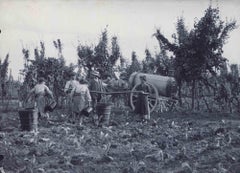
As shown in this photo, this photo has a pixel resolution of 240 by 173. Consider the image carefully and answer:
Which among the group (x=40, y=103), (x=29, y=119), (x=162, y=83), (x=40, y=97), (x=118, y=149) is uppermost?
(x=162, y=83)

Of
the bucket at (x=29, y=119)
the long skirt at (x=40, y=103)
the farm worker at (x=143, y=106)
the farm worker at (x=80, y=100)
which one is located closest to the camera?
the bucket at (x=29, y=119)

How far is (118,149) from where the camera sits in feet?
25.1

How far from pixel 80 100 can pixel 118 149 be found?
3682 millimetres

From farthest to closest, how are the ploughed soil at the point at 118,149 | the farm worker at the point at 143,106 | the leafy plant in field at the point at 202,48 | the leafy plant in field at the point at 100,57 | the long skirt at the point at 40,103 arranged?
1. the leafy plant in field at the point at 100,57
2. the leafy plant in field at the point at 202,48
3. the farm worker at the point at 143,106
4. the long skirt at the point at 40,103
5. the ploughed soil at the point at 118,149

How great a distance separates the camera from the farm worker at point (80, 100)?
11102 mm

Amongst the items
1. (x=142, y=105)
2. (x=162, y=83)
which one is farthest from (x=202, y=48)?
(x=142, y=105)

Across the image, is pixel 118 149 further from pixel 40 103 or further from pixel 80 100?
pixel 40 103

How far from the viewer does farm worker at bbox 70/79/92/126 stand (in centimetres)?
1110

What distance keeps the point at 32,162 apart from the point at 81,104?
182 inches

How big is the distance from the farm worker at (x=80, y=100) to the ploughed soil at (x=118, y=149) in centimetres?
50

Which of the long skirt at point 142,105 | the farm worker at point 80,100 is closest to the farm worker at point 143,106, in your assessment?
the long skirt at point 142,105

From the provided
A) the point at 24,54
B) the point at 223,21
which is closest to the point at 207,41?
the point at 223,21

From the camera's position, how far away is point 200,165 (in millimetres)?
6254

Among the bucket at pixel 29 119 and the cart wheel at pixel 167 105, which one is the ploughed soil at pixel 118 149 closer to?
the bucket at pixel 29 119
